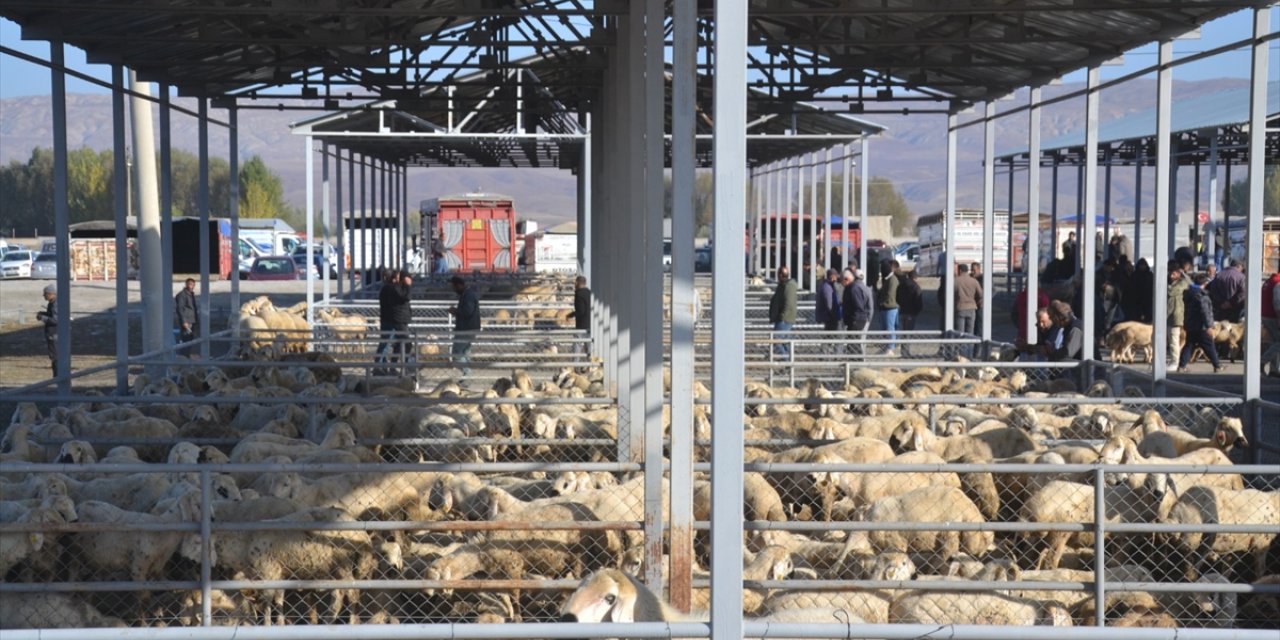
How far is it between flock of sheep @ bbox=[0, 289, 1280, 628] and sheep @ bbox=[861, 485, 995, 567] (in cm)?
2

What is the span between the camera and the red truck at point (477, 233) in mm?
53312

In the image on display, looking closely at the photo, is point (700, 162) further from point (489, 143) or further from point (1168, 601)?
point (1168, 601)

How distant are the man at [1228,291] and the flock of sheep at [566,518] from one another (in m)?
15.4

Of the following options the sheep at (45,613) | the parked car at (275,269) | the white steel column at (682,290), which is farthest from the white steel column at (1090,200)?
the parked car at (275,269)

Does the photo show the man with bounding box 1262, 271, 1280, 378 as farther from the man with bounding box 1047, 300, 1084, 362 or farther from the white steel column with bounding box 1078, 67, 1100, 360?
the white steel column with bounding box 1078, 67, 1100, 360

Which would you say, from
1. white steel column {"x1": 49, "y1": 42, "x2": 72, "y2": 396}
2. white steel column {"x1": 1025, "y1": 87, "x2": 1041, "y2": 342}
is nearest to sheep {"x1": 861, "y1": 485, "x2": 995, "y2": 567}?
white steel column {"x1": 49, "y1": 42, "x2": 72, "y2": 396}

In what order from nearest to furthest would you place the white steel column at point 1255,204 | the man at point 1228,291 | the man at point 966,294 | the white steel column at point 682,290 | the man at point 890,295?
the white steel column at point 682,290 < the white steel column at point 1255,204 < the man at point 966,294 < the man at point 890,295 < the man at point 1228,291

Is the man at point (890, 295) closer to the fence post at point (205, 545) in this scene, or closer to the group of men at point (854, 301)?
the group of men at point (854, 301)

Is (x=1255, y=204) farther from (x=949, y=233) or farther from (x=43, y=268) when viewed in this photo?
(x=43, y=268)

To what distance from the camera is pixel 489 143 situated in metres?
33.6

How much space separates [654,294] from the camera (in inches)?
379

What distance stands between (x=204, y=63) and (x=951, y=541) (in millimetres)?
10937

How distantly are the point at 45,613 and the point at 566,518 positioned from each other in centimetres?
343

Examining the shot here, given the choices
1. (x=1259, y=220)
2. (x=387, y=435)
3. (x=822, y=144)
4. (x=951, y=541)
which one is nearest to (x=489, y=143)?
(x=822, y=144)
